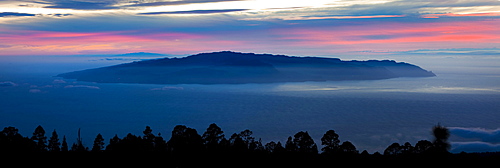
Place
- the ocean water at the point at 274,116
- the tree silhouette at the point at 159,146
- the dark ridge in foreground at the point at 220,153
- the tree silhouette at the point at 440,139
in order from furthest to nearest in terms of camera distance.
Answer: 1. the ocean water at the point at 274,116
2. the tree silhouette at the point at 159,146
3. the dark ridge in foreground at the point at 220,153
4. the tree silhouette at the point at 440,139

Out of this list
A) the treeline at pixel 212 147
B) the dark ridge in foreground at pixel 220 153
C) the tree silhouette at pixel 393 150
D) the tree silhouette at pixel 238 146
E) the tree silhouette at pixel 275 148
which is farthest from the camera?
the tree silhouette at pixel 275 148

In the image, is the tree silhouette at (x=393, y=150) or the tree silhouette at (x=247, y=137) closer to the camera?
the tree silhouette at (x=393, y=150)

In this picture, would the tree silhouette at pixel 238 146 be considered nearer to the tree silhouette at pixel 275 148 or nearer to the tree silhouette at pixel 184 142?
the tree silhouette at pixel 275 148

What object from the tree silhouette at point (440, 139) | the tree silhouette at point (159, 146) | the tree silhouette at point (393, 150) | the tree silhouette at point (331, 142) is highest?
the tree silhouette at point (159, 146)

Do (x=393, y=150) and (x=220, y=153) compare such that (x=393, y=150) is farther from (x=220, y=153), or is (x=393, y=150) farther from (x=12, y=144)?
(x=12, y=144)

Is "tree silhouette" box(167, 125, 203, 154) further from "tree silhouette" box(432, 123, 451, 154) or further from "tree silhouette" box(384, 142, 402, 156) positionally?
"tree silhouette" box(432, 123, 451, 154)

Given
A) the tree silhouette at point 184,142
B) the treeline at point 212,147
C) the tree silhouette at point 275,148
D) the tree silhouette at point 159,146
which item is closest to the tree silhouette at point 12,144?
the treeline at point 212,147

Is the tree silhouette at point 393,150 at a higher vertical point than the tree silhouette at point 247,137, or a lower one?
lower

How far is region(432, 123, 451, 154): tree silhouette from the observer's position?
21922 millimetres

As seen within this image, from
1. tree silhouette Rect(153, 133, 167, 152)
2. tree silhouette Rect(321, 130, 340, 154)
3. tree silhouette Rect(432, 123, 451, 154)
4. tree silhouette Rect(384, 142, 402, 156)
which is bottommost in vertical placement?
tree silhouette Rect(432, 123, 451, 154)

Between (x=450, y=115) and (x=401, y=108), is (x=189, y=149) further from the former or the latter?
(x=401, y=108)

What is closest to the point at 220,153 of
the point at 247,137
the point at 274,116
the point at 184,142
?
the point at 184,142

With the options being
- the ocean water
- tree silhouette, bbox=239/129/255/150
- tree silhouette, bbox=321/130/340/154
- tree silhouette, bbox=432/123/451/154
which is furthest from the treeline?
the ocean water

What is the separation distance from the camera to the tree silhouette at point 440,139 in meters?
21.9
